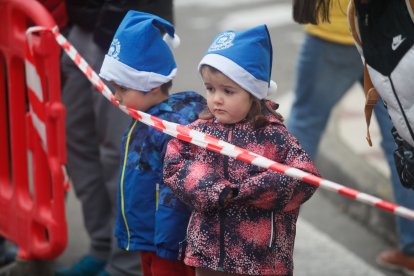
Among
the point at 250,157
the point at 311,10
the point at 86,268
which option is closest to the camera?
the point at 250,157

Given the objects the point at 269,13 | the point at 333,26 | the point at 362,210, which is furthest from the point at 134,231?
the point at 269,13

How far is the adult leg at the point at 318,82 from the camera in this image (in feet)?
15.5

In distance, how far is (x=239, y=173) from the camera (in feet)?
10.4

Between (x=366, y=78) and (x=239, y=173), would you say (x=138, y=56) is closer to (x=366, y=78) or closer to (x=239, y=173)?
(x=239, y=173)

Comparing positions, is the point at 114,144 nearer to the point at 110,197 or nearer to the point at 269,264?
the point at 110,197

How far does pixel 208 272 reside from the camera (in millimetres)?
3281

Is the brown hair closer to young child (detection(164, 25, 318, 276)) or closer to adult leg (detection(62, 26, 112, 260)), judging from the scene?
young child (detection(164, 25, 318, 276))

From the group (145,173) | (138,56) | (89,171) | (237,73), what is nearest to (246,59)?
(237,73)

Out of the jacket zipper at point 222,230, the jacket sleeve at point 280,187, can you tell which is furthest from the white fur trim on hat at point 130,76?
the jacket sleeve at point 280,187

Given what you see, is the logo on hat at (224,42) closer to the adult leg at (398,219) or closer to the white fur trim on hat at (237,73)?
the white fur trim on hat at (237,73)

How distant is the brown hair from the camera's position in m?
3.26

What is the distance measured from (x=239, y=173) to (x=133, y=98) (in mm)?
618

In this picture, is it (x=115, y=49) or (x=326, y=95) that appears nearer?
(x=115, y=49)

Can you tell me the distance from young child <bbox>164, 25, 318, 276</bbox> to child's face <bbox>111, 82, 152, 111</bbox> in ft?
1.42
